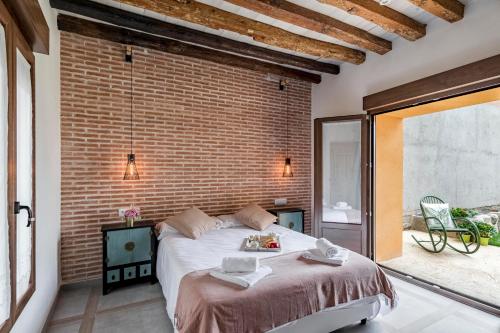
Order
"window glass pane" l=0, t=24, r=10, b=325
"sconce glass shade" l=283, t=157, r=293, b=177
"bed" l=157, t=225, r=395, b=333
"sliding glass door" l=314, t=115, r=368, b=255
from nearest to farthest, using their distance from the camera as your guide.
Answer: "window glass pane" l=0, t=24, r=10, b=325 < "bed" l=157, t=225, r=395, b=333 < "sliding glass door" l=314, t=115, r=368, b=255 < "sconce glass shade" l=283, t=157, r=293, b=177

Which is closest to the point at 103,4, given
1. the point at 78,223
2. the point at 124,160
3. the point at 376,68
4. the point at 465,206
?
the point at 124,160

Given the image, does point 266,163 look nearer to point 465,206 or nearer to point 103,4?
point 103,4

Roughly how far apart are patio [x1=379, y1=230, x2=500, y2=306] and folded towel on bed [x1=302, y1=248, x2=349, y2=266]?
6.20ft

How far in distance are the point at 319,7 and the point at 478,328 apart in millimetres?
3569

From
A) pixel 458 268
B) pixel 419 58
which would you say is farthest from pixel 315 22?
pixel 458 268

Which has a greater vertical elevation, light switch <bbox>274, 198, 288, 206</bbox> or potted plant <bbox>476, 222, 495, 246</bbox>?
light switch <bbox>274, 198, 288, 206</bbox>

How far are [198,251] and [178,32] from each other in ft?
8.62

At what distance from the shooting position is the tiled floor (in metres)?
2.50

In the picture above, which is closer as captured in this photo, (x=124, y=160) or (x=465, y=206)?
(x=124, y=160)

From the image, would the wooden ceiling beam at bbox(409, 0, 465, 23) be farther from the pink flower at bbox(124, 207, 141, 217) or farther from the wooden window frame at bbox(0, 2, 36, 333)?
the pink flower at bbox(124, 207, 141, 217)

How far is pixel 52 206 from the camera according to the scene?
2811 mm

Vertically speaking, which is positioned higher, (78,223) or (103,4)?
(103,4)

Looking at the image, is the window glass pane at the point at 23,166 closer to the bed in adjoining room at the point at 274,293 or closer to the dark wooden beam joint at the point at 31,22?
the dark wooden beam joint at the point at 31,22

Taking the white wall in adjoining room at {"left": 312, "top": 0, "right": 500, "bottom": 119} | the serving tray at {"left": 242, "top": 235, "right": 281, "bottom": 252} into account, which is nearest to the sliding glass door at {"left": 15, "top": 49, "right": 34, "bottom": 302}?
the serving tray at {"left": 242, "top": 235, "right": 281, "bottom": 252}
